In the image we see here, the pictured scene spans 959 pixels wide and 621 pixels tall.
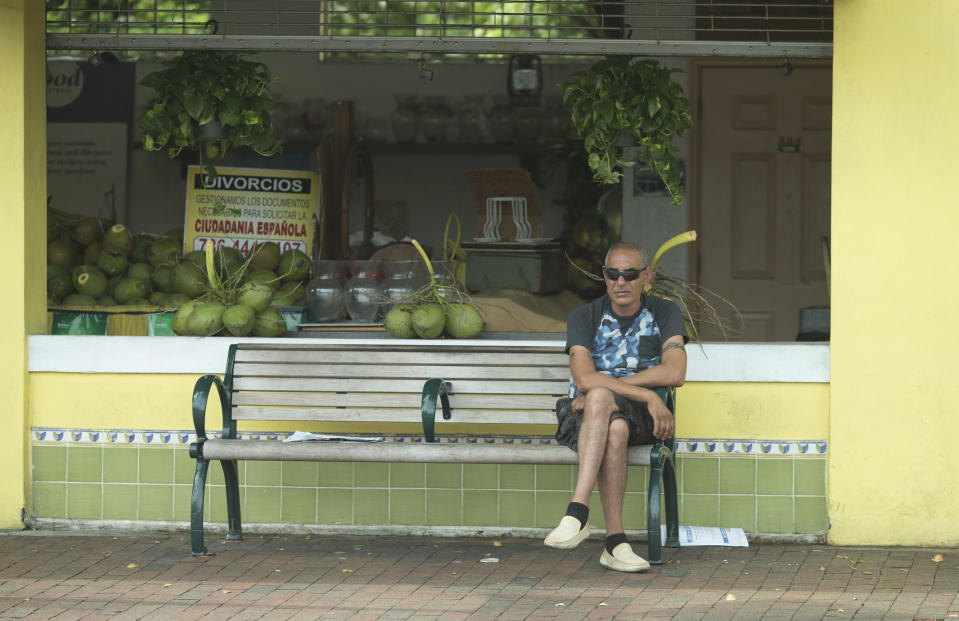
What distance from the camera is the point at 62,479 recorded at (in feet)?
19.0

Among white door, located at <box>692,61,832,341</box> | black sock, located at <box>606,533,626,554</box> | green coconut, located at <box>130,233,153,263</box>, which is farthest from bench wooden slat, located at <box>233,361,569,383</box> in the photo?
white door, located at <box>692,61,832,341</box>

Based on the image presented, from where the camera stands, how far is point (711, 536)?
547 cm

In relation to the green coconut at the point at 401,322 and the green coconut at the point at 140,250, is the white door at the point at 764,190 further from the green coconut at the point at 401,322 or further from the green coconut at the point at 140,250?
the green coconut at the point at 140,250

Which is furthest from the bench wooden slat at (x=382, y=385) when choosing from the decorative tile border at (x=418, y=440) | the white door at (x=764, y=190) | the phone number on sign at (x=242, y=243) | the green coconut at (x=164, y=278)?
the white door at (x=764, y=190)

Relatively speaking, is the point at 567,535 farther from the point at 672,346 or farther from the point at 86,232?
the point at 86,232

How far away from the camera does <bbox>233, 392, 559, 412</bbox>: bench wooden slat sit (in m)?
5.37

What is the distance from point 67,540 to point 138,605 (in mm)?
1244

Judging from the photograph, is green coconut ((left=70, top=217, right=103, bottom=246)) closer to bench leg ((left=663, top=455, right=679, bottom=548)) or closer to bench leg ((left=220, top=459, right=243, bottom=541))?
bench leg ((left=220, top=459, right=243, bottom=541))

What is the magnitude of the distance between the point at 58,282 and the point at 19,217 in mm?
659

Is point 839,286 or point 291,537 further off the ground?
point 839,286

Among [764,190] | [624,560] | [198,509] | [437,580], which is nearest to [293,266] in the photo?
[198,509]

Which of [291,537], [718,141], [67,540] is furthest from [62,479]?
[718,141]

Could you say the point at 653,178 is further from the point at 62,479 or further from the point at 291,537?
the point at 62,479

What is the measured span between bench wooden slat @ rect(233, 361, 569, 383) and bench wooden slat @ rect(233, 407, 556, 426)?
0.50 ft
